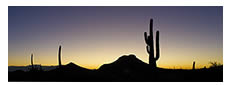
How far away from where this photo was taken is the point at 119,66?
18.5 metres

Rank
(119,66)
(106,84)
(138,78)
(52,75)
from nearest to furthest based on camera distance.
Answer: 1. (106,84)
2. (138,78)
3. (52,75)
4. (119,66)
